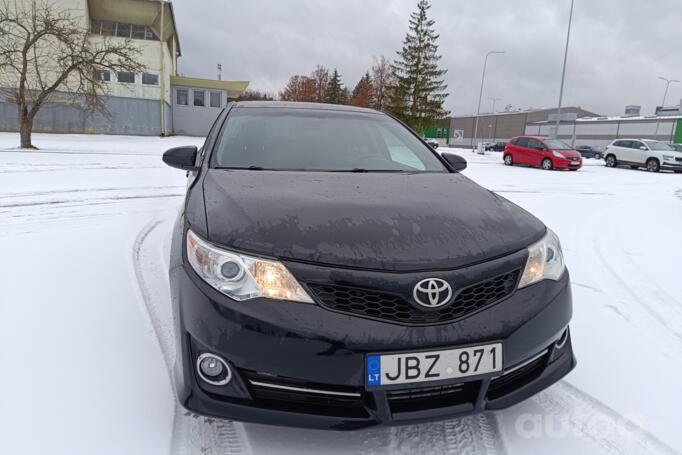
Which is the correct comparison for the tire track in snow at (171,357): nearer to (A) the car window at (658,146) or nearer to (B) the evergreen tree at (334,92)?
(A) the car window at (658,146)

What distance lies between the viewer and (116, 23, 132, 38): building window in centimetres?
3273

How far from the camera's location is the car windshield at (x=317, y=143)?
280cm

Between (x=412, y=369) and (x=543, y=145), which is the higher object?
(x=543, y=145)

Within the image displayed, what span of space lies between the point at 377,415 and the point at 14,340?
2.14m

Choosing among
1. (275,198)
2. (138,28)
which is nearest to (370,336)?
(275,198)

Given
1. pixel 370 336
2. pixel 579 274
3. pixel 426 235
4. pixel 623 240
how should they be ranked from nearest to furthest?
pixel 370 336 < pixel 426 235 < pixel 579 274 < pixel 623 240

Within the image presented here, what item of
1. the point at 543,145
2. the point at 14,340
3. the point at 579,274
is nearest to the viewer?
the point at 14,340

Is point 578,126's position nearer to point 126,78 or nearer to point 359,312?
point 126,78

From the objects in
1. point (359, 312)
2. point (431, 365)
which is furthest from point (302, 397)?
point (431, 365)

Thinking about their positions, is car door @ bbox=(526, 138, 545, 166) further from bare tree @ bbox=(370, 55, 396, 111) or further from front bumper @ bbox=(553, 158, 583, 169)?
bare tree @ bbox=(370, 55, 396, 111)

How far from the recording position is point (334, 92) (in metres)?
64.3

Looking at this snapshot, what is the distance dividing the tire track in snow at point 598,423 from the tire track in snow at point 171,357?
143cm

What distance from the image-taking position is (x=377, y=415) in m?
1.59

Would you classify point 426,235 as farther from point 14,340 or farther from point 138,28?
point 138,28
